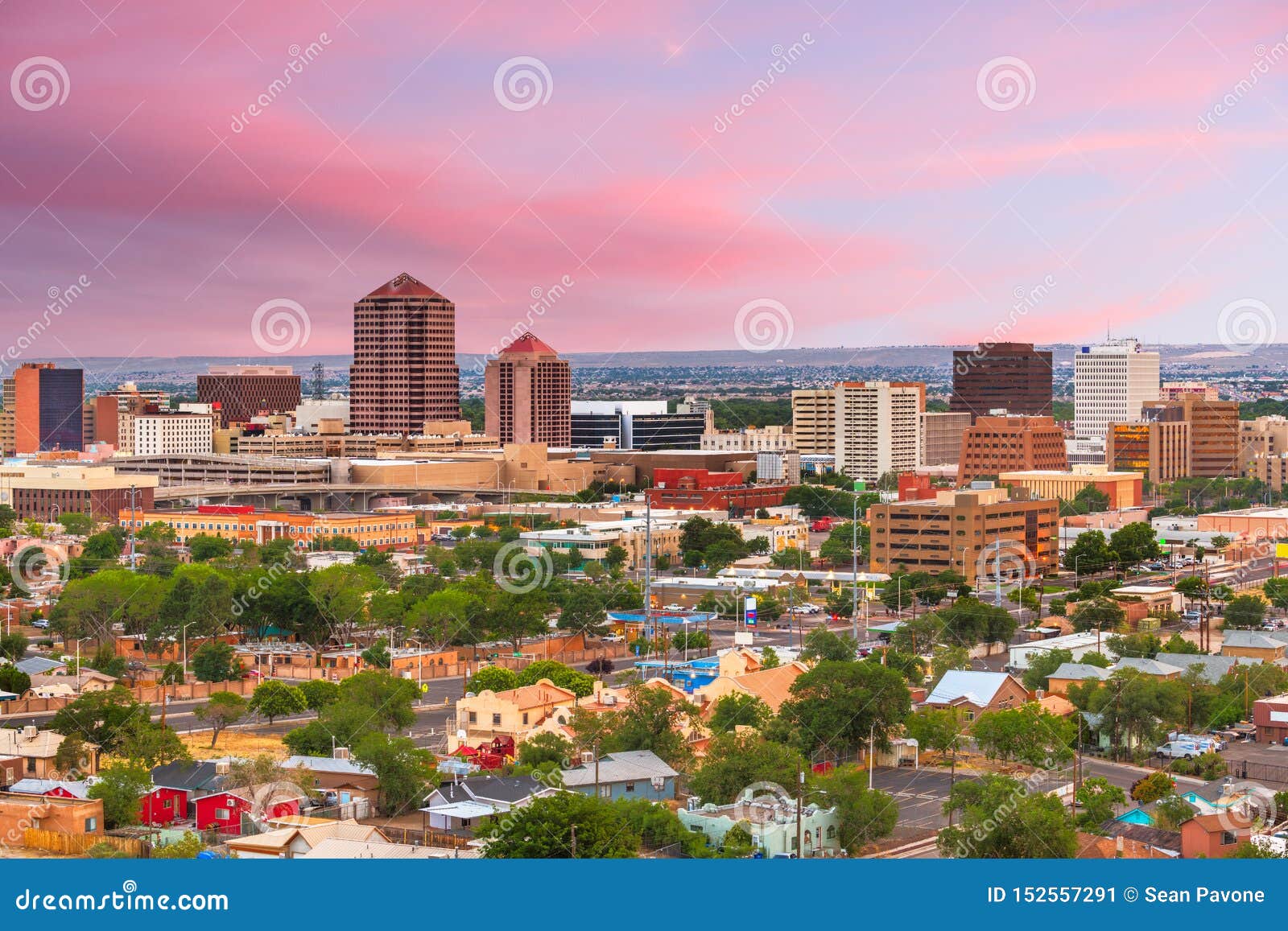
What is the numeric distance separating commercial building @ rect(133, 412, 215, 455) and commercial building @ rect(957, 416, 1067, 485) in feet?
74.7

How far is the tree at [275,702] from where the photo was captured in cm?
1330

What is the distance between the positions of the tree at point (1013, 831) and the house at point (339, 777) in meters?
3.35

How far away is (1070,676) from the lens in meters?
13.9

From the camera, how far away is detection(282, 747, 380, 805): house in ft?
32.7

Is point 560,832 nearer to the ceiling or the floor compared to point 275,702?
nearer to the ceiling

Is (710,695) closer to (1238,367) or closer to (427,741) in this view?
(427,741)

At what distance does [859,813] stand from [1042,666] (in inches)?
231

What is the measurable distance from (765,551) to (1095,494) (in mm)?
10303

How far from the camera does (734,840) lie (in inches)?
332

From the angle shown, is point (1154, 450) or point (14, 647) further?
point (1154, 450)

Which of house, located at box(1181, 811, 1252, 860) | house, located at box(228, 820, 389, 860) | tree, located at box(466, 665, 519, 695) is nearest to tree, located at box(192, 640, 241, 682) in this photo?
tree, located at box(466, 665, 519, 695)

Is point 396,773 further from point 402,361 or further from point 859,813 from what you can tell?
point 402,361

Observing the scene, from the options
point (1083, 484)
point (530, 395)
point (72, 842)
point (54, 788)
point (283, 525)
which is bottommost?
point (72, 842)

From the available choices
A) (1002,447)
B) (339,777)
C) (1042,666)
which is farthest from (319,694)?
(1002,447)
